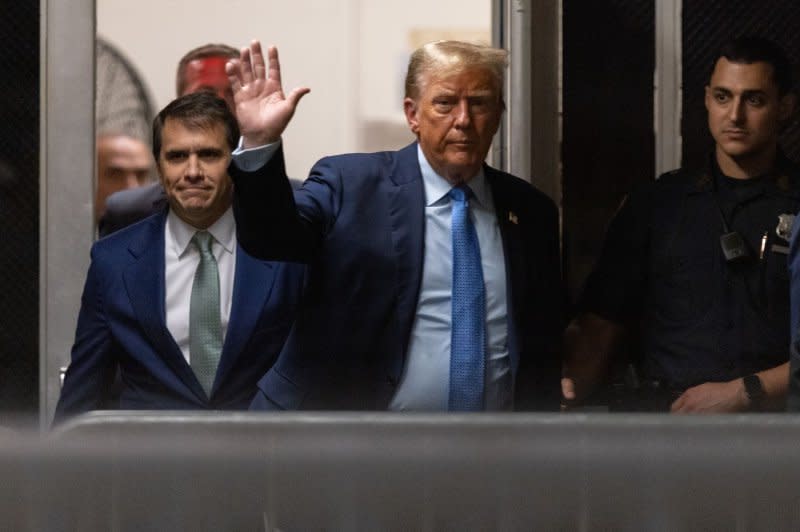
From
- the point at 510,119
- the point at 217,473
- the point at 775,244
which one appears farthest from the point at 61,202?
the point at 217,473

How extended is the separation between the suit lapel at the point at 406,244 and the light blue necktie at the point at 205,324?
55 cm

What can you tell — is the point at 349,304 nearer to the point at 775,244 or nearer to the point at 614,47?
the point at 775,244

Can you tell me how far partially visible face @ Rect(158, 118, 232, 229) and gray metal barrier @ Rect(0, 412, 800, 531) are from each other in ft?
8.39

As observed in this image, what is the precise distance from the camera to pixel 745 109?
12.6 ft

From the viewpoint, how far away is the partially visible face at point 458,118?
3.38 m

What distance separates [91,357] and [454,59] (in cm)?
112

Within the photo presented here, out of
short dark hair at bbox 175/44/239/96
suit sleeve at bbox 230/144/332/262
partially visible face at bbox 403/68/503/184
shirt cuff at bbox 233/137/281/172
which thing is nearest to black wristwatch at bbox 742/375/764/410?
partially visible face at bbox 403/68/503/184

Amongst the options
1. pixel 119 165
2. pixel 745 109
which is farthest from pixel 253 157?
pixel 119 165

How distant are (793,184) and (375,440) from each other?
284cm

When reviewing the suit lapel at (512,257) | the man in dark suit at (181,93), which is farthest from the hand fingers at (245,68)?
the man in dark suit at (181,93)

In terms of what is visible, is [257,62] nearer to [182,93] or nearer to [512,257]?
[512,257]

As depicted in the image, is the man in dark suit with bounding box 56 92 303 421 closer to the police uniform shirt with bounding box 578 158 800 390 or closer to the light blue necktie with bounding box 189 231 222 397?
the light blue necktie with bounding box 189 231 222 397

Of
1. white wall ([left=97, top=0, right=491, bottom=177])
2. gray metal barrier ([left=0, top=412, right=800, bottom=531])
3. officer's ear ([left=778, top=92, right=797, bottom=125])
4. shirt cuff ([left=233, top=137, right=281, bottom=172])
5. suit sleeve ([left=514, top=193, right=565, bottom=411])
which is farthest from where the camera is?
white wall ([left=97, top=0, right=491, bottom=177])

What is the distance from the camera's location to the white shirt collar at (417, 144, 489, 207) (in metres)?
3.42
